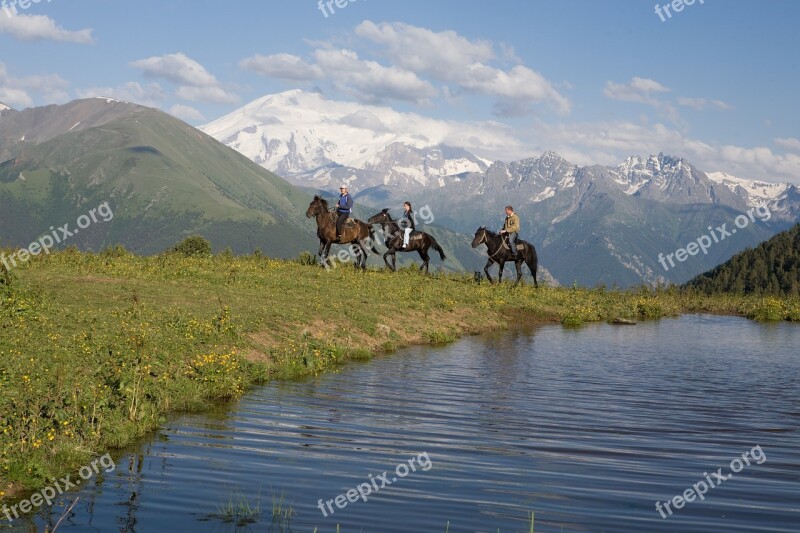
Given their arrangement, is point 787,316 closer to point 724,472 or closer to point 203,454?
point 724,472

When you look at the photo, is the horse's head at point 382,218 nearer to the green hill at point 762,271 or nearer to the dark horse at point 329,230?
the dark horse at point 329,230

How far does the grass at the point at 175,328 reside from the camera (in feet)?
47.7

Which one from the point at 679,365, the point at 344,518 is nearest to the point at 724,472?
the point at 344,518

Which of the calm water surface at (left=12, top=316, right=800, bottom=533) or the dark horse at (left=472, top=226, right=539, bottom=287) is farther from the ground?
the dark horse at (left=472, top=226, right=539, bottom=287)

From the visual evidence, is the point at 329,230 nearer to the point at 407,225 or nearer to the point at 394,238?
the point at 394,238

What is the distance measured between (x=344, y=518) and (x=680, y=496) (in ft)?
16.0

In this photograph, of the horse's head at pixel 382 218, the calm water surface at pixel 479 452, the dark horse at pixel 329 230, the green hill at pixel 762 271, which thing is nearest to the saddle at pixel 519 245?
the horse's head at pixel 382 218

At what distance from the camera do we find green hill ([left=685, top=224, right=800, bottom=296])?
11162 centimetres

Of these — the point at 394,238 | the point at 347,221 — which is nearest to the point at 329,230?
the point at 347,221

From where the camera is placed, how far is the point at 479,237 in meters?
46.4

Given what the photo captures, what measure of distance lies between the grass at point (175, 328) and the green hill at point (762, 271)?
70527 mm

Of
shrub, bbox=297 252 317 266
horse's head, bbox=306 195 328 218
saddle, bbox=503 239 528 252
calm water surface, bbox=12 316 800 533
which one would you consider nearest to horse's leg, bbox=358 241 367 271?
shrub, bbox=297 252 317 266

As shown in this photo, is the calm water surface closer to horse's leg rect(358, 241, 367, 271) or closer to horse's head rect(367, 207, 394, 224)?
horse's head rect(367, 207, 394, 224)

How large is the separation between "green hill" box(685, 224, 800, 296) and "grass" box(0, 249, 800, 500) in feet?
231
